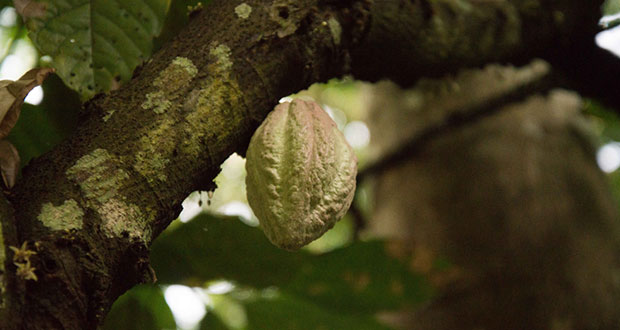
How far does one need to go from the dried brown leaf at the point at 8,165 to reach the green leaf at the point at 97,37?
308 mm

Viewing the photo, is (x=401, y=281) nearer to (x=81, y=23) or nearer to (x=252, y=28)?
(x=252, y=28)

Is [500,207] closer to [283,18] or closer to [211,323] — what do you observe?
[211,323]

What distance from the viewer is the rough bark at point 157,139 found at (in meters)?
0.65

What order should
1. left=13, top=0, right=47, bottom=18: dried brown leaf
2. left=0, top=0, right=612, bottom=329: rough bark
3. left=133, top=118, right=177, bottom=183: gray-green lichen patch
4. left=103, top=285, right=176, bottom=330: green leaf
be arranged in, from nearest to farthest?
left=0, top=0, right=612, bottom=329: rough bark, left=133, top=118, right=177, bottom=183: gray-green lichen patch, left=13, top=0, right=47, bottom=18: dried brown leaf, left=103, top=285, right=176, bottom=330: green leaf

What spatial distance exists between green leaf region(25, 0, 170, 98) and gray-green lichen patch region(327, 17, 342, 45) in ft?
1.05

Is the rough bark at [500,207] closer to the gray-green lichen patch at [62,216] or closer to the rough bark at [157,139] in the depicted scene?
the rough bark at [157,139]

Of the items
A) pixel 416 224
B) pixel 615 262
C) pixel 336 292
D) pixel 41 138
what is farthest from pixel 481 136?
pixel 41 138

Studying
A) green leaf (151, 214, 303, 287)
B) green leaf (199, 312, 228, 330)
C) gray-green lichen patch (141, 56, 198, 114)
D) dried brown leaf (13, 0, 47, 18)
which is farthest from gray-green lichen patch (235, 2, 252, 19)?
green leaf (199, 312, 228, 330)

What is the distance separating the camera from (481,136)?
2.25m

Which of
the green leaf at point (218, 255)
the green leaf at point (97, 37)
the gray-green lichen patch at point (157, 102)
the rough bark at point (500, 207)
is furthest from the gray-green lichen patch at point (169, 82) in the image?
the rough bark at point (500, 207)

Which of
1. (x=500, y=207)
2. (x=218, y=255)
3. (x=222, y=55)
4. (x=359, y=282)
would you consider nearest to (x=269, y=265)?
(x=218, y=255)

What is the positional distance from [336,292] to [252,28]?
782 millimetres

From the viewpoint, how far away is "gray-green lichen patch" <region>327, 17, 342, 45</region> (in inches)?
38.9

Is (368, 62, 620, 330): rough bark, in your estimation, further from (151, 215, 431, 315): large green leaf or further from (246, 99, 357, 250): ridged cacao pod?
(246, 99, 357, 250): ridged cacao pod
